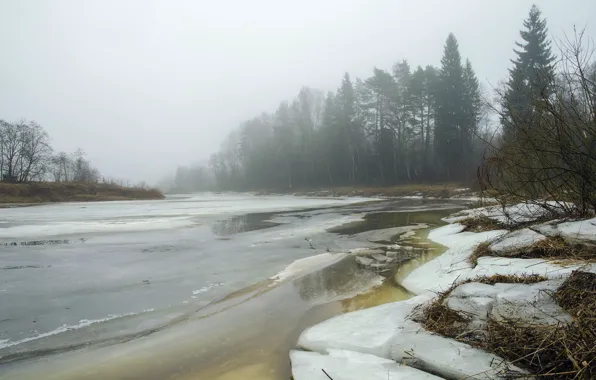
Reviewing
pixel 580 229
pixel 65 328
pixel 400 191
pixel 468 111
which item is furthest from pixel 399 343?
pixel 468 111

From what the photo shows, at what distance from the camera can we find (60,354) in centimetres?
336

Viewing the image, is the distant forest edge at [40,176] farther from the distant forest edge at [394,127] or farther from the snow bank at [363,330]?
the snow bank at [363,330]

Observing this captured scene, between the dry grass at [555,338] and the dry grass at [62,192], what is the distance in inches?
1683

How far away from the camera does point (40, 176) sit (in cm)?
5450

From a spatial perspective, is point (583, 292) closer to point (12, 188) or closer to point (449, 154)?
point (449, 154)

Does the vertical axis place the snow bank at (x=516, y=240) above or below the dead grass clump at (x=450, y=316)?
above

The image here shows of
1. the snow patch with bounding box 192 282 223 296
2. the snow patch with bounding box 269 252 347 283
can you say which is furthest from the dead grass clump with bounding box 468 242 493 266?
the snow patch with bounding box 192 282 223 296

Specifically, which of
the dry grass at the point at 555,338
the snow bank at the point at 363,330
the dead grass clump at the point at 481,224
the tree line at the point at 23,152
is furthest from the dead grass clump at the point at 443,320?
the tree line at the point at 23,152

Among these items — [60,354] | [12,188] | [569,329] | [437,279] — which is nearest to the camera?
[569,329]

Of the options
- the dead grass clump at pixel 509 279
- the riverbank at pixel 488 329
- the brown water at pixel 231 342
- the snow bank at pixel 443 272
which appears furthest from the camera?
the snow bank at pixel 443 272

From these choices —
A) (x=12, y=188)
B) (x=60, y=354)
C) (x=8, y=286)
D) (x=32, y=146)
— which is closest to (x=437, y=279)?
(x=60, y=354)

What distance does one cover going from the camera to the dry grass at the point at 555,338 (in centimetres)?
205

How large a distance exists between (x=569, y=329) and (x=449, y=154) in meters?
36.2

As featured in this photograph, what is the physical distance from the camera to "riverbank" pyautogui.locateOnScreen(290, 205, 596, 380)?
2244mm
